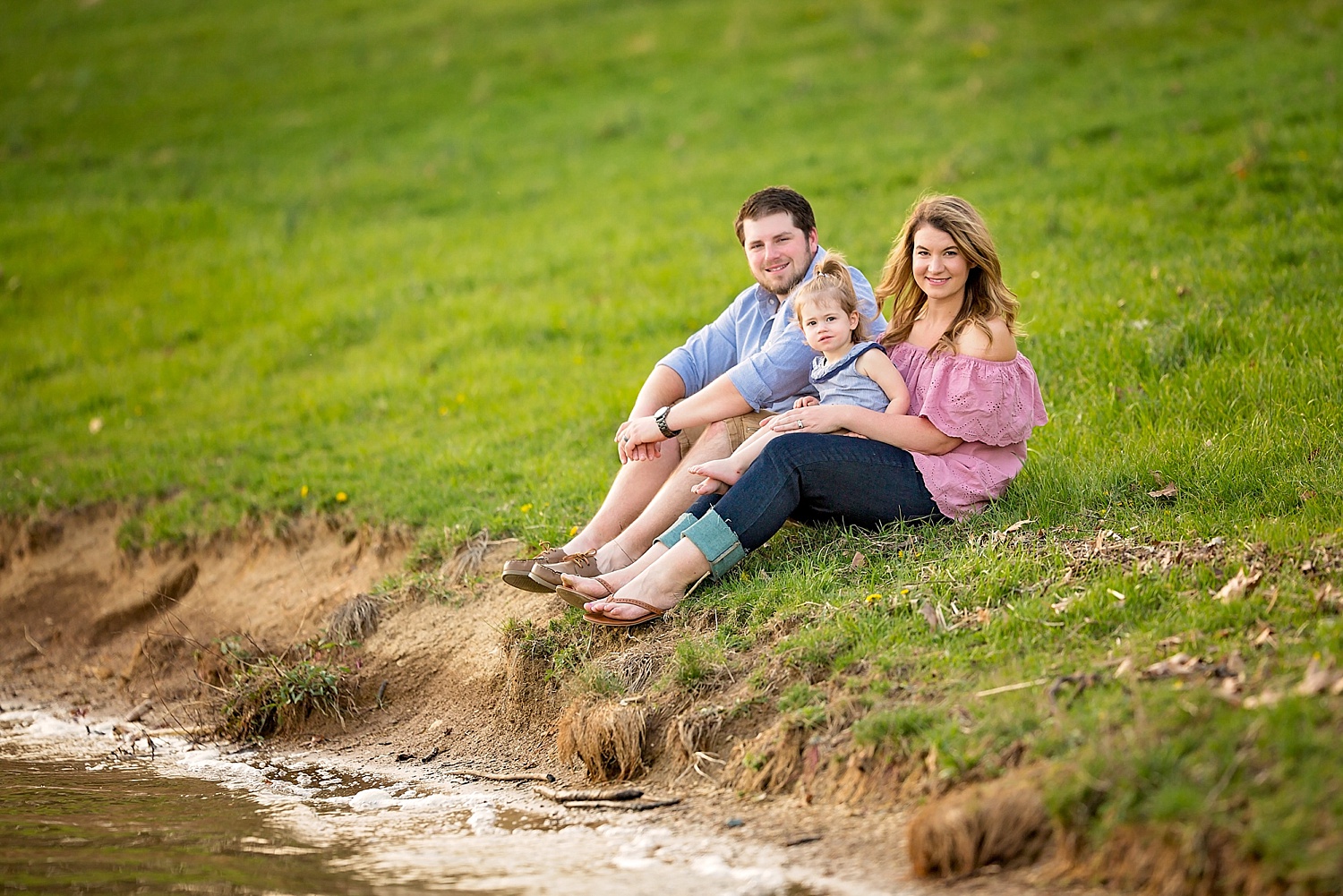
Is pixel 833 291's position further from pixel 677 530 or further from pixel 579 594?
pixel 579 594

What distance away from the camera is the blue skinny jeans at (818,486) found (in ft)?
16.1

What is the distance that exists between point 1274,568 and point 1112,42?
13919 mm

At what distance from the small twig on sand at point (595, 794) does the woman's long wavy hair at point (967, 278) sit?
237 cm

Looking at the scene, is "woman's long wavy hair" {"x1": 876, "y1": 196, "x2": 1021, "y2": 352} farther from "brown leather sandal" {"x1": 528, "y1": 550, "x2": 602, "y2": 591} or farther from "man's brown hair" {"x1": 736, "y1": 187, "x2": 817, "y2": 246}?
"brown leather sandal" {"x1": 528, "y1": 550, "x2": 602, "y2": 591}

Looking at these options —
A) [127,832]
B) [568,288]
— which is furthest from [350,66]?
[127,832]

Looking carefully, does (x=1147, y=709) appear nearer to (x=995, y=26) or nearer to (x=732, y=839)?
(x=732, y=839)

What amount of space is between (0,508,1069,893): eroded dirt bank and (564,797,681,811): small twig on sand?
0.06 meters

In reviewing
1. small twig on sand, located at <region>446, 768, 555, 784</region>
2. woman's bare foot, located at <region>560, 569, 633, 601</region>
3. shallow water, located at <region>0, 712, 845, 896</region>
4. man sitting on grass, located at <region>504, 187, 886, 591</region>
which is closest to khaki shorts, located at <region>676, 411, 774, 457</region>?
man sitting on grass, located at <region>504, 187, 886, 591</region>

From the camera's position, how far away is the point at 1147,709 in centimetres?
349

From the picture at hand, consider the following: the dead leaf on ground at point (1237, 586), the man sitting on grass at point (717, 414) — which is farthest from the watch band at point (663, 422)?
the dead leaf on ground at point (1237, 586)

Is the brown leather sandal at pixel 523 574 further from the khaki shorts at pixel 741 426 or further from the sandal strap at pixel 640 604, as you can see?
the khaki shorts at pixel 741 426

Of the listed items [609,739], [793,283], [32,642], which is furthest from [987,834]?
[32,642]

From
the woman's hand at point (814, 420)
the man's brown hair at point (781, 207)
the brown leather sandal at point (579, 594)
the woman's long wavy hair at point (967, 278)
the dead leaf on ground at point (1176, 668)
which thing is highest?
the man's brown hair at point (781, 207)

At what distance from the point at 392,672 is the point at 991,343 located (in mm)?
3411
